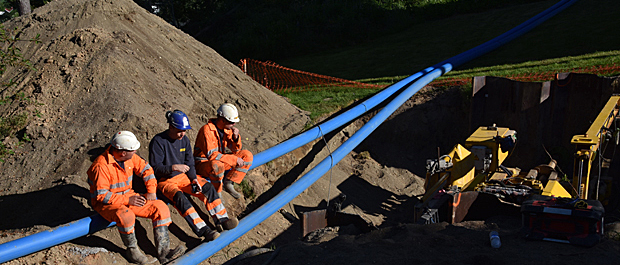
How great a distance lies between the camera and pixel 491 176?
8.73 meters

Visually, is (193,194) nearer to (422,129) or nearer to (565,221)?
(565,221)

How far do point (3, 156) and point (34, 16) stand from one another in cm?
431

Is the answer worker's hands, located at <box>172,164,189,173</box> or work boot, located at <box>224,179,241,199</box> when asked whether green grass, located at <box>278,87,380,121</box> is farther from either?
worker's hands, located at <box>172,164,189,173</box>

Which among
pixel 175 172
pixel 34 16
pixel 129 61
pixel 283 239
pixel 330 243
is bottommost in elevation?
pixel 283 239

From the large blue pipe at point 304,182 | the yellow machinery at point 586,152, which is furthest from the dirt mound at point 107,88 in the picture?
the yellow machinery at point 586,152

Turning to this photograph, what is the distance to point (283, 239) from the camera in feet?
24.9

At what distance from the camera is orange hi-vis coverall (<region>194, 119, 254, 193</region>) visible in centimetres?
673

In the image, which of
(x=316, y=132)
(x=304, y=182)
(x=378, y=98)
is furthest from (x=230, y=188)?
(x=378, y=98)

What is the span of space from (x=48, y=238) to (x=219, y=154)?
246cm

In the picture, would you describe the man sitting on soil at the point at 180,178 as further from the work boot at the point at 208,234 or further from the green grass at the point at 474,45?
the green grass at the point at 474,45

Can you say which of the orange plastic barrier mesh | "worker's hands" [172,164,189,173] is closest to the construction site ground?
"worker's hands" [172,164,189,173]

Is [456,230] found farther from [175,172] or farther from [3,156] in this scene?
[3,156]

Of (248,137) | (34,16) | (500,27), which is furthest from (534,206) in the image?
(500,27)

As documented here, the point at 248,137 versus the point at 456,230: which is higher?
the point at 248,137
